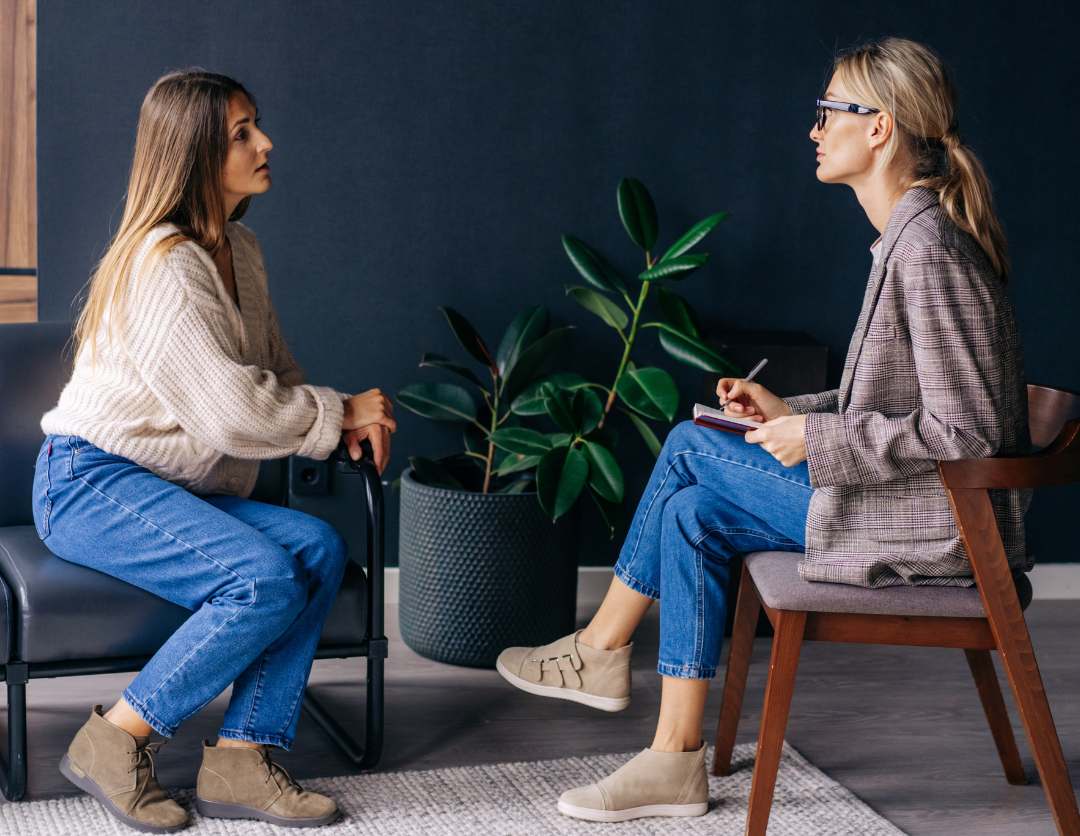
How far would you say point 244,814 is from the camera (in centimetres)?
172

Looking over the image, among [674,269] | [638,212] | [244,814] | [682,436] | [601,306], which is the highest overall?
[638,212]

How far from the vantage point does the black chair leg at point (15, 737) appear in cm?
160

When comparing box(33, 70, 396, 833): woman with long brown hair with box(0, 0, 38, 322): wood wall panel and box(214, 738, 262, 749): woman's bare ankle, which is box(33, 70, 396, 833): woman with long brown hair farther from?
box(0, 0, 38, 322): wood wall panel

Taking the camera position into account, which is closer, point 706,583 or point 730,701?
point 706,583

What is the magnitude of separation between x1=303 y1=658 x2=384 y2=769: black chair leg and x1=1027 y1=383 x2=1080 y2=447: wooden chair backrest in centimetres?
121

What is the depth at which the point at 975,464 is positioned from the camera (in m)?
1.51

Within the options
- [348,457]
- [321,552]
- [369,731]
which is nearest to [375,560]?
[321,552]

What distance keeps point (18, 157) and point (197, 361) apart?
4.27 ft

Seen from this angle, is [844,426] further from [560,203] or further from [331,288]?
[331,288]

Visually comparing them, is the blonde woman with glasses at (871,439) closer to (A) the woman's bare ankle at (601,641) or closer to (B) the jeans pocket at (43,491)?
(A) the woman's bare ankle at (601,641)

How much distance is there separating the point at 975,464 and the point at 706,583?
1.58ft

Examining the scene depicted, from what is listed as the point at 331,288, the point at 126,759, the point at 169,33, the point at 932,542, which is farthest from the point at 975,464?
the point at 169,33

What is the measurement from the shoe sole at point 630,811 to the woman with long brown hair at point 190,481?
0.40 m

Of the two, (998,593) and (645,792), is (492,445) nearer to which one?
(645,792)
